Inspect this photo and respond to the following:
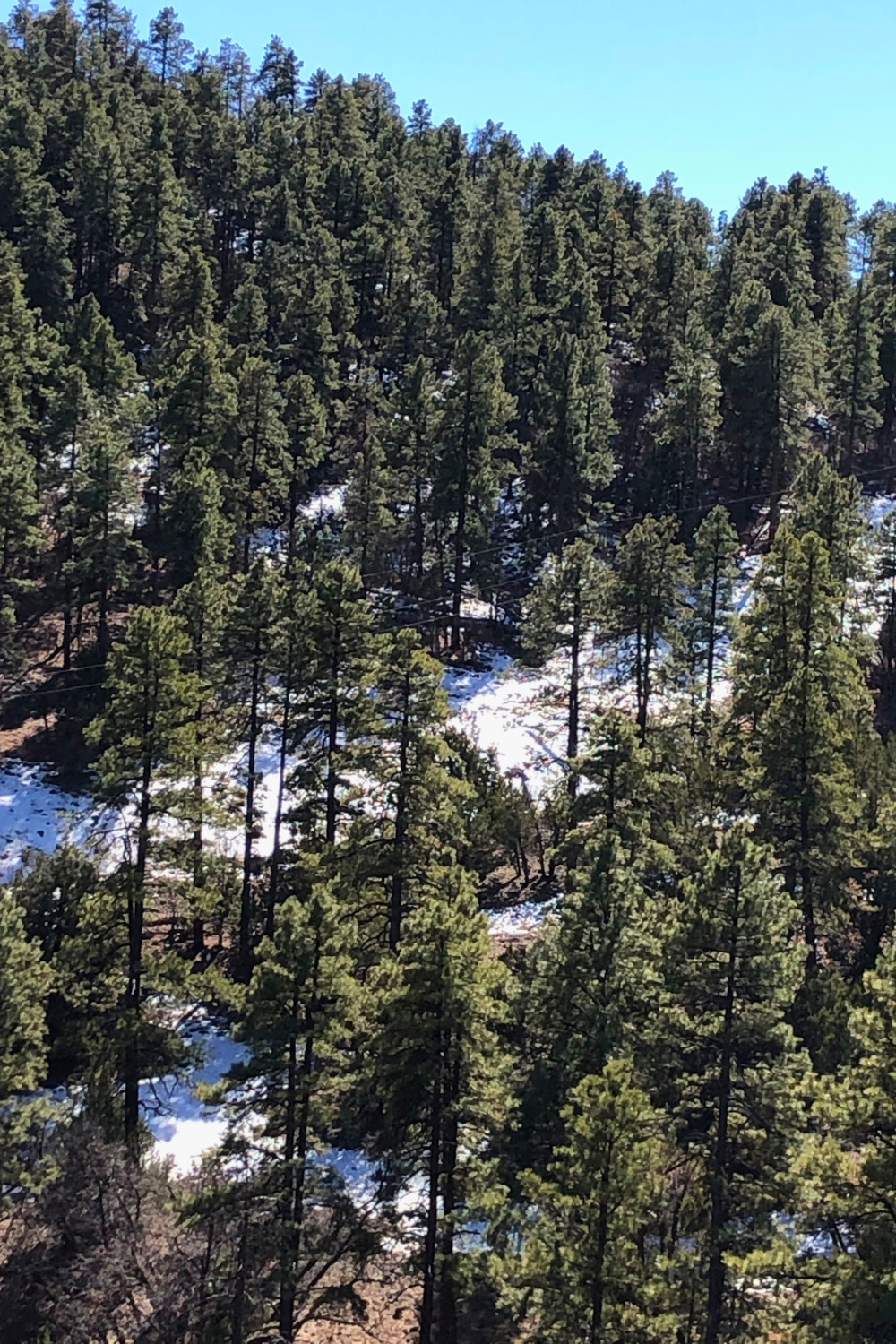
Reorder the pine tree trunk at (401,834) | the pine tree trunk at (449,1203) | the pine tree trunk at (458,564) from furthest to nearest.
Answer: the pine tree trunk at (458,564)
the pine tree trunk at (401,834)
the pine tree trunk at (449,1203)

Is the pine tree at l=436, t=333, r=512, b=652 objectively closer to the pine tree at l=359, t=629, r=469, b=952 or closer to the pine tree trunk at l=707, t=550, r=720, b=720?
the pine tree trunk at l=707, t=550, r=720, b=720

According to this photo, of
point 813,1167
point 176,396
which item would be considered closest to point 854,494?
point 176,396

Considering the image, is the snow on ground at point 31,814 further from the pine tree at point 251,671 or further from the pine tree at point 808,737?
the pine tree at point 808,737

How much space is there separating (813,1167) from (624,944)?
5.28 metres

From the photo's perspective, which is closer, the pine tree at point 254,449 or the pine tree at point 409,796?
the pine tree at point 409,796

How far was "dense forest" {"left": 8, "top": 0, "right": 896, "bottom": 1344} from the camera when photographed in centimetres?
1670

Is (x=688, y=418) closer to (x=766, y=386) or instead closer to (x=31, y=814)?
(x=766, y=386)

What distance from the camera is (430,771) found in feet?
79.7

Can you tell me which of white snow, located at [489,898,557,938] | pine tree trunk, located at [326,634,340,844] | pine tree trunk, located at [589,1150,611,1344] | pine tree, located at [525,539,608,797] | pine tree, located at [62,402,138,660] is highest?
pine tree, located at [62,402,138,660]

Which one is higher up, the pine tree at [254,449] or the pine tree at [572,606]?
the pine tree at [254,449]

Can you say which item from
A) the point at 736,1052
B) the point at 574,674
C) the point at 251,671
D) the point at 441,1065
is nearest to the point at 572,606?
the point at 574,674

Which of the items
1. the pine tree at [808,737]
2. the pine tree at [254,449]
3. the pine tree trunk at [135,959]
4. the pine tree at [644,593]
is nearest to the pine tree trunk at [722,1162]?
the pine tree at [808,737]

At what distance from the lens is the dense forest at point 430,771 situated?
16.7m

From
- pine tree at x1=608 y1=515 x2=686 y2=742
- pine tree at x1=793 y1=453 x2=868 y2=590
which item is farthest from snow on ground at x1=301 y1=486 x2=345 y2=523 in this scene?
pine tree at x1=793 y1=453 x2=868 y2=590
